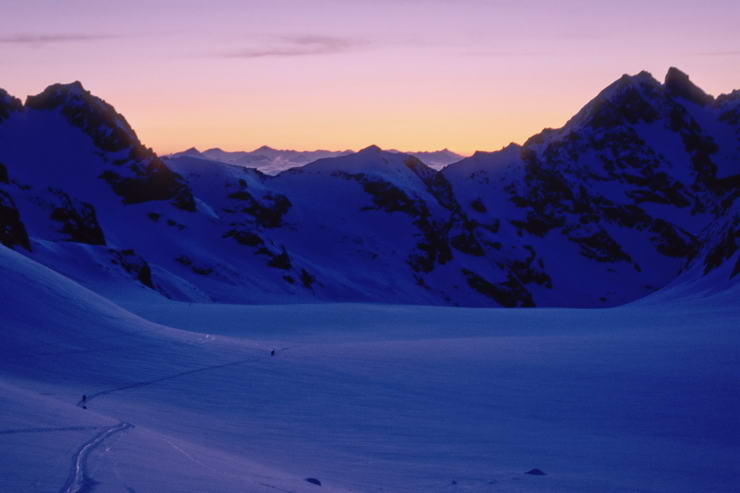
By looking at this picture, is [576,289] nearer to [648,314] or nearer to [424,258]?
[424,258]

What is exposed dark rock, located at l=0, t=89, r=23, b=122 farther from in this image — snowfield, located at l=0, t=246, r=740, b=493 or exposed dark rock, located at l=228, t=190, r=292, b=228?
snowfield, located at l=0, t=246, r=740, b=493

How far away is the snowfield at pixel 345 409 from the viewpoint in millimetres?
8541

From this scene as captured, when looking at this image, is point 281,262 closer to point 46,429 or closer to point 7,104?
point 7,104

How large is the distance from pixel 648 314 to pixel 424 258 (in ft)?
412

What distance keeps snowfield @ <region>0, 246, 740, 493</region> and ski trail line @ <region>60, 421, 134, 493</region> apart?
2cm

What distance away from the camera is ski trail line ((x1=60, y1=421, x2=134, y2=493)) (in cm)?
673

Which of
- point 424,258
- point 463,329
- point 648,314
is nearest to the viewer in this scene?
point 463,329

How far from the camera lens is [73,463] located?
7402 mm

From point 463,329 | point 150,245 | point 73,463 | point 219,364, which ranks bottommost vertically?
point 73,463

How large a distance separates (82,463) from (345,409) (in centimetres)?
588

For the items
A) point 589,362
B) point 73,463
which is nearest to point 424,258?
point 589,362

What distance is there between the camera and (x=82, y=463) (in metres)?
7.45

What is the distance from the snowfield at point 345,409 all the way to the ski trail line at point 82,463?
23 mm

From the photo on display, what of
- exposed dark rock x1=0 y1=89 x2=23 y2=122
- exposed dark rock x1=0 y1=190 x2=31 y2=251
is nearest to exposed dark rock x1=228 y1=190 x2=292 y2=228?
exposed dark rock x1=0 y1=89 x2=23 y2=122
